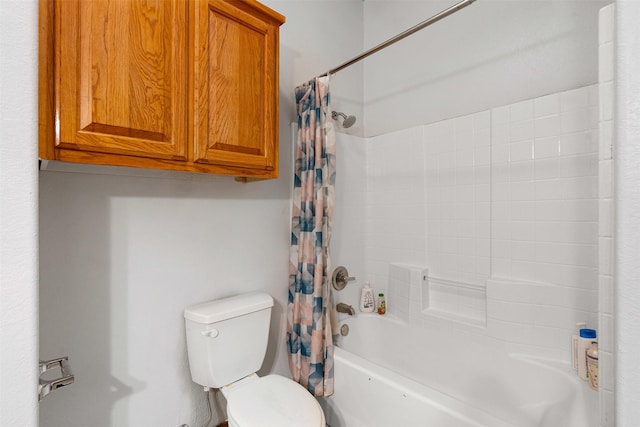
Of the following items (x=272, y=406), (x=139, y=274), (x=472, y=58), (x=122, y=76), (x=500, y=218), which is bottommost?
(x=272, y=406)

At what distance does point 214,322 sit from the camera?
1339mm

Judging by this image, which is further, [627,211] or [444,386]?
[444,386]

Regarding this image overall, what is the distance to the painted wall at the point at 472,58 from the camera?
5.04 ft

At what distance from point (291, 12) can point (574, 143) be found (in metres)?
1.67

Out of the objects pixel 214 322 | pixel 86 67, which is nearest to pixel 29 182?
pixel 86 67

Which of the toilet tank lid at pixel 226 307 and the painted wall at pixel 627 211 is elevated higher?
the painted wall at pixel 627 211

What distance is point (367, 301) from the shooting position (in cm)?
218

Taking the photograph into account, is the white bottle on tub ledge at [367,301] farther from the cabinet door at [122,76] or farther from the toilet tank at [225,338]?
the cabinet door at [122,76]

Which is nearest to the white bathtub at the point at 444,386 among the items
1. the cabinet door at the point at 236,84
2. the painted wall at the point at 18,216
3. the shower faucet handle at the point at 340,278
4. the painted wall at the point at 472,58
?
the shower faucet handle at the point at 340,278

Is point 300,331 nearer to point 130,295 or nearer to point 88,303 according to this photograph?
point 130,295

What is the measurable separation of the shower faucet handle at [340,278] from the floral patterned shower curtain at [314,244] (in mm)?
388

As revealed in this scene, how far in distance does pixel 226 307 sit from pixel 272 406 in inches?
17.4

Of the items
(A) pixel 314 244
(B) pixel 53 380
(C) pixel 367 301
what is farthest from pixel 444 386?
(B) pixel 53 380

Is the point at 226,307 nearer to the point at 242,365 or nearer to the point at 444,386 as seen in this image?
the point at 242,365
